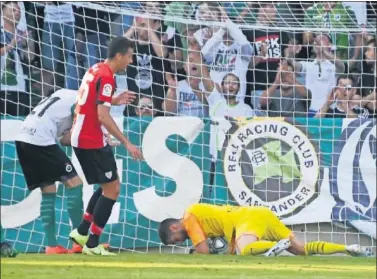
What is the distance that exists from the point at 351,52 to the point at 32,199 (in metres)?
3.97

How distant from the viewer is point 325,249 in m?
10.2

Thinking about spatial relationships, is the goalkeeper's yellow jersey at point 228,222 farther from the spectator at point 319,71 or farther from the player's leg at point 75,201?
the spectator at point 319,71

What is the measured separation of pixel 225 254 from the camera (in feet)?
34.6

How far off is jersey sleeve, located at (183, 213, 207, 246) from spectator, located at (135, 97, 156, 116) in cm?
173

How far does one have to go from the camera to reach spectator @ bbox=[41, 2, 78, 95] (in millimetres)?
12195

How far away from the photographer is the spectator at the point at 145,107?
11.9 metres

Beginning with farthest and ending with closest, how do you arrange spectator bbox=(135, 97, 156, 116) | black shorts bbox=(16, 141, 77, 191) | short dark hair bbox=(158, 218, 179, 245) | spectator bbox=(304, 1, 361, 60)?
spectator bbox=(304, 1, 361, 60)
spectator bbox=(135, 97, 156, 116)
short dark hair bbox=(158, 218, 179, 245)
black shorts bbox=(16, 141, 77, 191)

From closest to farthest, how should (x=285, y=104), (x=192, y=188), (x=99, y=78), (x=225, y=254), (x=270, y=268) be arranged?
(x=270, y=268), (x=99, y=78), (x=225, y=254), (x=192, y=188), (x=285, y=104)

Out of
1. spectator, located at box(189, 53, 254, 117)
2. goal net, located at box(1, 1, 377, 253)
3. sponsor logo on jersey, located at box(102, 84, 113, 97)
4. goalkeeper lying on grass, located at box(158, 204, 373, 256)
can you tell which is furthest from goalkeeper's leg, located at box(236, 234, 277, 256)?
spectator, located at box(189, 53, 254, 117)

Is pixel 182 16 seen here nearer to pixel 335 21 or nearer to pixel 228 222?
pixel 335 21

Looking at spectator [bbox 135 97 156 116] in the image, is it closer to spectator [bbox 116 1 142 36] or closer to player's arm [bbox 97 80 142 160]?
spectator [bbox 116 1 142 36]

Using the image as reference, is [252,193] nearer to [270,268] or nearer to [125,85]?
[125,85]

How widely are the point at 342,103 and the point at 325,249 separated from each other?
2399 millimetres

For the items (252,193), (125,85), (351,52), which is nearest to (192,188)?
(252,193)
